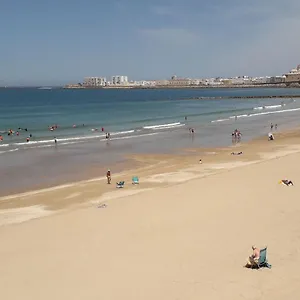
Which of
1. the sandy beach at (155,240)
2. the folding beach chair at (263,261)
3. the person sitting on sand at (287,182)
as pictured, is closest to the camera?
the sandy beach at (155,240)

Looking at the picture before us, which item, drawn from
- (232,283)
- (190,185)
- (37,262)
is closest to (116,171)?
(190,185)

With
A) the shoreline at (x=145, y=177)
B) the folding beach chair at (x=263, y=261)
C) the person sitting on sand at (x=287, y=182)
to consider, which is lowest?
the shoreline at (x=145, y=177)

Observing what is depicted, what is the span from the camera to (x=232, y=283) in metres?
7.81

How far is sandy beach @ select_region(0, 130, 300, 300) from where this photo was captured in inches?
306

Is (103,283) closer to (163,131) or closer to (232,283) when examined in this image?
(232,283)

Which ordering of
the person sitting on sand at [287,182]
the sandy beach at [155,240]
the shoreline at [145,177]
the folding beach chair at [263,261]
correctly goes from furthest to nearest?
the person sitting on sand at [287,182]
the shoreline at [145,177]
the folding beach chair at [263,261]
the sandy beach at [155,240]

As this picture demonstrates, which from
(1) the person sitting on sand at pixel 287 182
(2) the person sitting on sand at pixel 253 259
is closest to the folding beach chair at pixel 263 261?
(2) the person sitting on sand at pixel 253 259

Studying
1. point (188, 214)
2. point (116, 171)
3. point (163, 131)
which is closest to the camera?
point (188, 214)

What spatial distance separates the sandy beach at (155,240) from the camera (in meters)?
7.78

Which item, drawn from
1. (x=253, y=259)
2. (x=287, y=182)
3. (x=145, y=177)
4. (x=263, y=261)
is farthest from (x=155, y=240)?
(x=145, y=177)

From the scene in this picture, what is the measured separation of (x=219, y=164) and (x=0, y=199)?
10790 millimetres

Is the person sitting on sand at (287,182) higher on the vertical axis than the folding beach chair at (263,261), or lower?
lower

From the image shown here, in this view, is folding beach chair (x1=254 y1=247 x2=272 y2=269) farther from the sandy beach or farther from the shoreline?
the shoreline

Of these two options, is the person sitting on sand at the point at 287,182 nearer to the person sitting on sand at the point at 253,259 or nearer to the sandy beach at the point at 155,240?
the sandy beach at the point at 155,240
